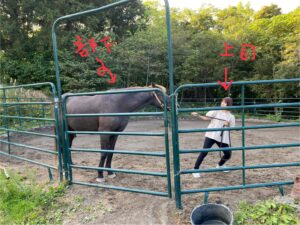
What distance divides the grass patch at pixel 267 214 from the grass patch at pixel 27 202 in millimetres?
2051

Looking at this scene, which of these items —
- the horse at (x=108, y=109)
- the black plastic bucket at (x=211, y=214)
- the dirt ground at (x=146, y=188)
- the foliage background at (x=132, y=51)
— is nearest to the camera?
the black plastic bucket at (x=211, y=214)

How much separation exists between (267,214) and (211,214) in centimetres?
57

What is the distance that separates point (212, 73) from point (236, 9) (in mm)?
9700

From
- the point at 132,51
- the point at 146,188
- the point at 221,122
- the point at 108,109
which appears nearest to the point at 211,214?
the point at 146,188

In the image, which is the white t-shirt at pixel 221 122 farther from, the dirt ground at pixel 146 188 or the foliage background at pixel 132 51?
the foliage background at pixel 132 51

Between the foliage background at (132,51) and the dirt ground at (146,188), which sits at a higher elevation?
the foliage background at (132,51)

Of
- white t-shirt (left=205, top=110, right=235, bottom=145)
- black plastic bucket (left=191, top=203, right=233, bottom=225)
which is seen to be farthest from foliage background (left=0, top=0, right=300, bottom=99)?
black plastic bucket (left=191, top=203, right=233, bottom=225)

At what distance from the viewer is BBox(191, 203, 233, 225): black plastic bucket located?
251 centimetres

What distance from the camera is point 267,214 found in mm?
2531

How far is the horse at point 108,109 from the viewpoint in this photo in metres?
3.78

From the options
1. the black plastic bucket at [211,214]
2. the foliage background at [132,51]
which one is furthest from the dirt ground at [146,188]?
the foliage background at [132,51]

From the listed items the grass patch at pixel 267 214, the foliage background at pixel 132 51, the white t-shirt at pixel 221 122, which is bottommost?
the grass patch at pixel 267 214

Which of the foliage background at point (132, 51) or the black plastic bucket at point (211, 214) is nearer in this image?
the black plastic bucket at point (211, 214)

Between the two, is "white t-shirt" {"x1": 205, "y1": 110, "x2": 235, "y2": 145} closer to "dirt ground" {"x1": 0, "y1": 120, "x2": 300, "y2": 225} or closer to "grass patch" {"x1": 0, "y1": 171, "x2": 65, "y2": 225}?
"dirt ground" {"x1": 0, "y1": 120, "x2": 300, "y2": 225}
